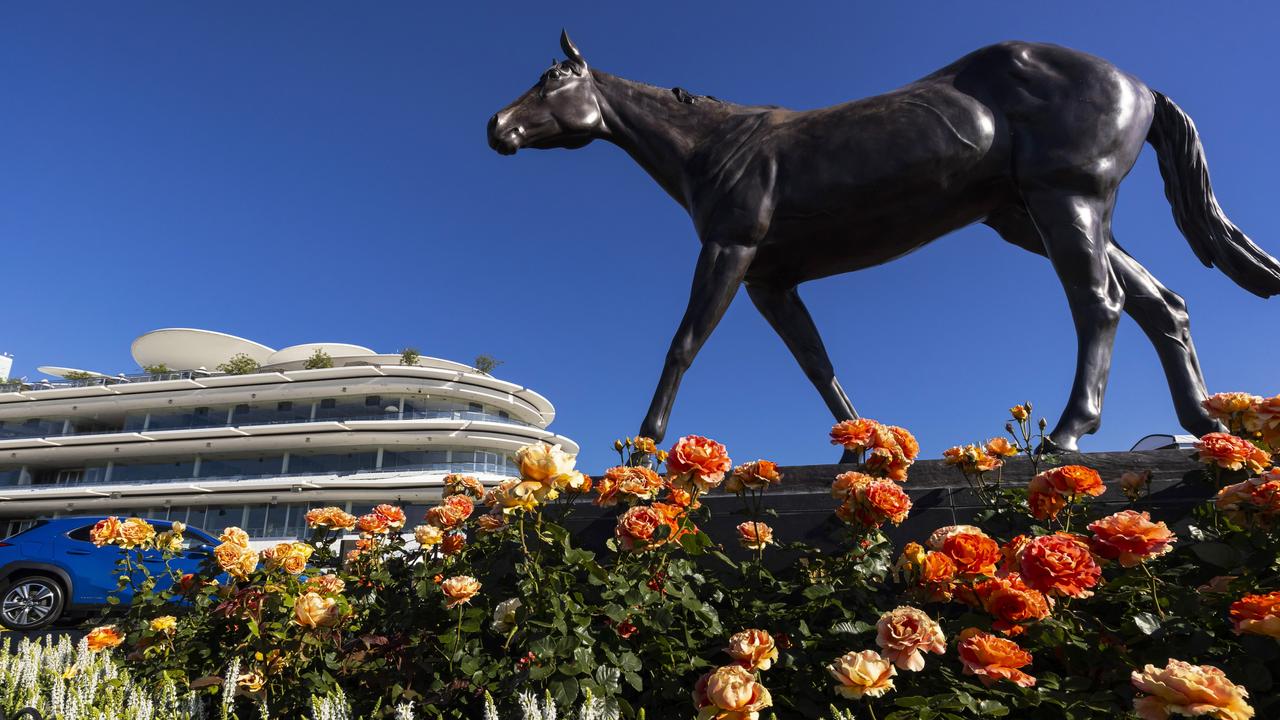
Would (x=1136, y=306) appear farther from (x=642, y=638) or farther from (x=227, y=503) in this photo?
(x=227, y=503)

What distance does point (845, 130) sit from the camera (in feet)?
12.5

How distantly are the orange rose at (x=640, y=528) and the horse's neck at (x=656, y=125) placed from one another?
2409 millimetres

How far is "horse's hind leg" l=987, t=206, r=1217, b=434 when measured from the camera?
11.5ft

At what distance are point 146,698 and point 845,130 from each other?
4.23 metres

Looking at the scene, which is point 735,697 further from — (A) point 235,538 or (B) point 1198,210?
(B) point 1198,210

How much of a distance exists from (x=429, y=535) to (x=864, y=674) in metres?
1.94

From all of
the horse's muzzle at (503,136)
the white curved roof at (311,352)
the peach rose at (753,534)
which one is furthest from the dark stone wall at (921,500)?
the white curved roof at (311,352)

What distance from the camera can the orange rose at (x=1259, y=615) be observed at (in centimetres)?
152

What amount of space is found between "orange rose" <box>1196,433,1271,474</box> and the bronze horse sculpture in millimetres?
873

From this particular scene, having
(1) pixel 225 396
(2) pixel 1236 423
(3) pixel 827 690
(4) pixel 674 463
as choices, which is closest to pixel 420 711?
(4) pixel 674 463

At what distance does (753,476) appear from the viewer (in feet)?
8.75

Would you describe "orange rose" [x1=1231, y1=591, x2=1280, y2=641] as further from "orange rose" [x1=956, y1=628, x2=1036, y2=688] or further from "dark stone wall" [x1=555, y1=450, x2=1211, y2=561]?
"dark stone wall" [x1=555, y1=450, x2=1211, y2=561]

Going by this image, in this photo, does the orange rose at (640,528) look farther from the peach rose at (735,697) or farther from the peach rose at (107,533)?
the peach rose at (107,533)

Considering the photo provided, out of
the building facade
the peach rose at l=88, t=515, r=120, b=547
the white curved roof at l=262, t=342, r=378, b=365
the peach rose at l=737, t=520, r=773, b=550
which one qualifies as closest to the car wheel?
the peach rose at l=88, t=515, r=120, b=547
